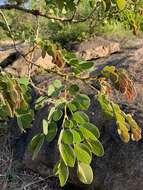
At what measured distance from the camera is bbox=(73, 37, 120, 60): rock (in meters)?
6.34

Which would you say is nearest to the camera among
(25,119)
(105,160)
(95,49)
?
(25,119)

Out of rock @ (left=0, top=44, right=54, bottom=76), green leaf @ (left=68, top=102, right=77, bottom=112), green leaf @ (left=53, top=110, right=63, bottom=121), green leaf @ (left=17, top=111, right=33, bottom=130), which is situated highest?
green leaf @ (left=68, top=102, right=77, bottom=112)

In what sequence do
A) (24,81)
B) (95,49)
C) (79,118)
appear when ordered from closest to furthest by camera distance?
(79,118)
(24,81)
(95,49)

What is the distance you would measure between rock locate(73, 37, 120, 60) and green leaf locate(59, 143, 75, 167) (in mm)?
4919

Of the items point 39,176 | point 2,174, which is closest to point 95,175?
point 39,176

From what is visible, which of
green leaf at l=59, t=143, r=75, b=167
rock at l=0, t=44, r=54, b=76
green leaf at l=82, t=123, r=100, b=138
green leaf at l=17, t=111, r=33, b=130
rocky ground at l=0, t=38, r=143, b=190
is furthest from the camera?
rock at l=0, t=44, r=54, b=76

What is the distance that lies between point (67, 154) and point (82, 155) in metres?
0.06

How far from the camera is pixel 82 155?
1.39 metres

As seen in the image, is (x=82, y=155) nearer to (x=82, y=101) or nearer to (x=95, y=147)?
(x=95, y=147)

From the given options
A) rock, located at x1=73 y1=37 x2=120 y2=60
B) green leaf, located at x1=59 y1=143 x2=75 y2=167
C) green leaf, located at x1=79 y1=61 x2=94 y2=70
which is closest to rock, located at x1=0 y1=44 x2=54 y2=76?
rock, located at x1=73 y1=37 x2=120 y2=60

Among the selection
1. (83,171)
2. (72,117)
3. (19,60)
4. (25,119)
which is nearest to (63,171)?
(83,171)

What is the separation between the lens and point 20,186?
4.77 meters

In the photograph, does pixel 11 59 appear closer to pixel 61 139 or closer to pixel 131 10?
pixel 131 10

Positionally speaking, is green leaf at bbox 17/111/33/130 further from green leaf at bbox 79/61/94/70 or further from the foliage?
green leaf at bbox 79/61/94/70
